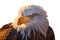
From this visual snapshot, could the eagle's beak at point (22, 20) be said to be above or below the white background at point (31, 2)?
below

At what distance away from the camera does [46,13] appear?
1021mm

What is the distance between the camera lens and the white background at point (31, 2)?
1031 mm

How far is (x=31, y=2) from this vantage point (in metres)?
1.04

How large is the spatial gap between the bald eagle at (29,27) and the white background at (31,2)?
1.1 inches

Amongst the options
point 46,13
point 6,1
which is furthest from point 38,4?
point 6,1

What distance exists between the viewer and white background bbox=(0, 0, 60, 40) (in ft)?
3.38

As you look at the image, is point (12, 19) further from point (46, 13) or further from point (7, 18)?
point (46, 13)

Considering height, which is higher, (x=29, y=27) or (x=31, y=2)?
(x=31, y=2)

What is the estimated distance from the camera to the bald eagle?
0.97 meters

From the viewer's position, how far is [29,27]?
0.97m

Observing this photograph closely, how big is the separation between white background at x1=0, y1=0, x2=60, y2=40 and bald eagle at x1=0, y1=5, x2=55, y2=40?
0.03 metres

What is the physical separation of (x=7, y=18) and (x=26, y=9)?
12 cm

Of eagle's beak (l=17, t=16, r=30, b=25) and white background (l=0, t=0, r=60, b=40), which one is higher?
white background (l=0, t=0, r=60, b=40)

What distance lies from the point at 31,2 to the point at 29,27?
0.49 feet
